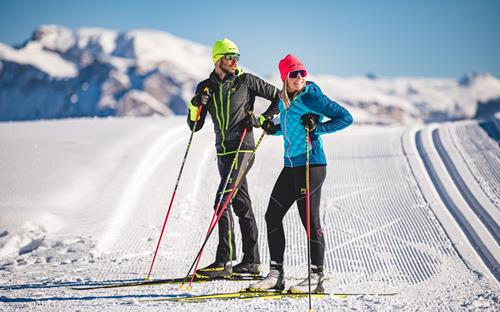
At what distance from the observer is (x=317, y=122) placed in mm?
3932

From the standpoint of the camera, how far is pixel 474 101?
551 feet

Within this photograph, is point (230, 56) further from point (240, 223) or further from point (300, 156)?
point (240, 223)

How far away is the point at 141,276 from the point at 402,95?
186 metres

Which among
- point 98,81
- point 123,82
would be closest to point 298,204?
point 123,82

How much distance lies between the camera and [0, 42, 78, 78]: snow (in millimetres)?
142500

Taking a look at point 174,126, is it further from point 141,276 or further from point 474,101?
point 474,101

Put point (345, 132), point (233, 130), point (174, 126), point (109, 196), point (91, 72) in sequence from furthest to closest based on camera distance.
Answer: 1. point (91, 72)
2. point (345, 132)
3. point (174, 126)
4. point (109, 196)
5. point (233, 130)

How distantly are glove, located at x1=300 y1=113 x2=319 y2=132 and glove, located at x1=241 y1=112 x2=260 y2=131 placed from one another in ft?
1.95

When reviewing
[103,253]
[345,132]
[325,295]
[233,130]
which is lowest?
[325,295]

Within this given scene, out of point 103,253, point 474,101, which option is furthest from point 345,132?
point 474,101

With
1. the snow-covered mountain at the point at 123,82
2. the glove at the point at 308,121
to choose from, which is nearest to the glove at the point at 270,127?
the glove at the point at 308,121

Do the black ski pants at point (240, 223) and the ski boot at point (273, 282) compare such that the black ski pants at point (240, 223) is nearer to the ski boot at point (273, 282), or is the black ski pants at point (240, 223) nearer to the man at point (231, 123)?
the man at point (231, 123)

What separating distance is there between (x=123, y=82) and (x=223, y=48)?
13441 cm

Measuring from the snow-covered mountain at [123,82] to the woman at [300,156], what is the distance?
4495 inches
